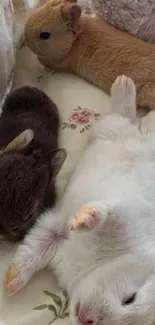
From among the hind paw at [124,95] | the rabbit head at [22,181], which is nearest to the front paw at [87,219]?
the rabbit head at [22,181]

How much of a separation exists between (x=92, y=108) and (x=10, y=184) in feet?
1.17

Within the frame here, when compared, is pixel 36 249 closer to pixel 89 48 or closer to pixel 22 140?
pixel 22 140

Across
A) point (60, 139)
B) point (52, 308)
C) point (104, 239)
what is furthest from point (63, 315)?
point (60, 139)

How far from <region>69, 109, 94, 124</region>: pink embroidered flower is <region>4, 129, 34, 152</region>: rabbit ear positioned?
20cm

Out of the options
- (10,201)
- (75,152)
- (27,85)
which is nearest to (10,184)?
(10,201)

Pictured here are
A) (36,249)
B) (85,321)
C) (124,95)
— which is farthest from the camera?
(124,95)

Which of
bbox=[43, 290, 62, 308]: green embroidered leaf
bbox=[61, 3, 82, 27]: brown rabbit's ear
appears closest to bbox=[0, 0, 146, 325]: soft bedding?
bbox=[43, 290, 62, 308]: green embroidered leaf

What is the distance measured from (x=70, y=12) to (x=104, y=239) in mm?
505

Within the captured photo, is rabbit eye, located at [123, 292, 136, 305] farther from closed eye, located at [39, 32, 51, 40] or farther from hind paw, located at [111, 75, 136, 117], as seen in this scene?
closed eye, located at [39, 32, 51, 40]

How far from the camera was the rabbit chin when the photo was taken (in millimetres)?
825

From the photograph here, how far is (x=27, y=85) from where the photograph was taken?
1228 millimetres

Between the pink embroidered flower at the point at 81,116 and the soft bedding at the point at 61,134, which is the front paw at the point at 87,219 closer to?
the soft bedding at the point at 61,134

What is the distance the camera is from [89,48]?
48.1 inches

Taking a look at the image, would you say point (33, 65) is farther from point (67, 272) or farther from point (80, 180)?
point (67, 272)
